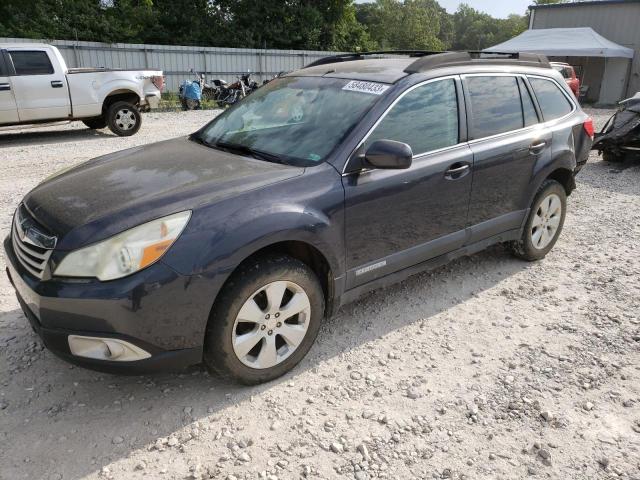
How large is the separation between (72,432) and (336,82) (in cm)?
267

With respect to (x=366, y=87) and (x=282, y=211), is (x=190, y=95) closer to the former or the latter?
(x=366, y=87)

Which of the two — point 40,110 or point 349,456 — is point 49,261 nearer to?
point 349,456

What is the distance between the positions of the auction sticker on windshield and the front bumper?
1.74 m

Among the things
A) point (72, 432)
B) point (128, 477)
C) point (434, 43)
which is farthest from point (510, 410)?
point (434, 43)

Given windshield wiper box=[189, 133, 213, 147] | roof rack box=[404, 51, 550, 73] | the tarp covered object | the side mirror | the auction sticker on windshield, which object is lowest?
windshield wiper box=[189, 133, 213, 147]

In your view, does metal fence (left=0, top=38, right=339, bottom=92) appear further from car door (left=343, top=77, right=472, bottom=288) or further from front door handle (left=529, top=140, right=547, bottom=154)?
front door handle (left=529, top=140, right=547, bottom=154)

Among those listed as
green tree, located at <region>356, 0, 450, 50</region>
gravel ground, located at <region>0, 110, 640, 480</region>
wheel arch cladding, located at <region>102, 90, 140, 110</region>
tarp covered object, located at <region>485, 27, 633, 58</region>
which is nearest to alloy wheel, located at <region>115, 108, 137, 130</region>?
wheel arch cladding, located at <region>102, 90, 140, 110</region>

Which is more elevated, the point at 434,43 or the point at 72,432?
the point at 434,43

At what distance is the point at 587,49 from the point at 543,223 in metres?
22.0

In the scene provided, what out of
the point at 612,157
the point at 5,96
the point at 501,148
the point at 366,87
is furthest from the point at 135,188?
the point at 612,157

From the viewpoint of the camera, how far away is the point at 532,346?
11.5 ft

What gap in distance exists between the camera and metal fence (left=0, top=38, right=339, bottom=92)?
19.3 m

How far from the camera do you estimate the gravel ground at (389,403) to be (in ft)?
8.16

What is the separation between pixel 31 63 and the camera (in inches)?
390
